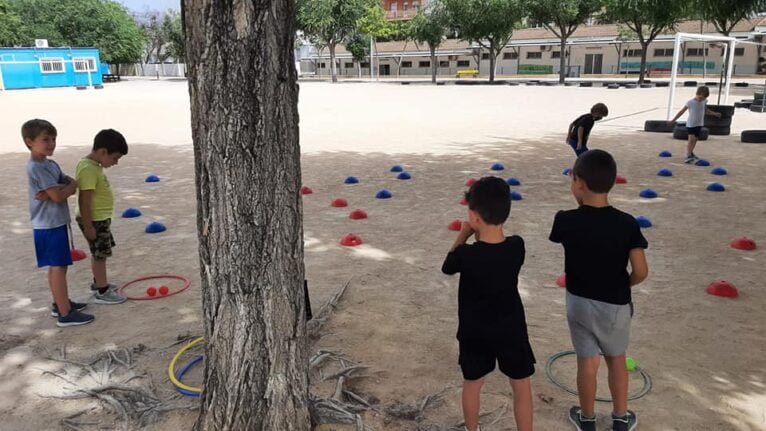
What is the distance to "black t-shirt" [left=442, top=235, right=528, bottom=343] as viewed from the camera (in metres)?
2.58

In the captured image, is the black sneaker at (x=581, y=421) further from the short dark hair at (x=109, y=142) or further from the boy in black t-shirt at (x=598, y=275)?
the short dark hair at (x=109, y=142)

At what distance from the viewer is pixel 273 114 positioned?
2.45m

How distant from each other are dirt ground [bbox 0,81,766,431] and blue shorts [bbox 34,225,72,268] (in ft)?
1.69

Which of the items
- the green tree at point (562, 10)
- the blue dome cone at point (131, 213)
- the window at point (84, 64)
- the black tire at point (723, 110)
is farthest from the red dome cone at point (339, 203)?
the window at point (84, 64)

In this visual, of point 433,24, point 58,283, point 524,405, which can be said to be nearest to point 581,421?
point 524,405

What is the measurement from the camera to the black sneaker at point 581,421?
2930 mm

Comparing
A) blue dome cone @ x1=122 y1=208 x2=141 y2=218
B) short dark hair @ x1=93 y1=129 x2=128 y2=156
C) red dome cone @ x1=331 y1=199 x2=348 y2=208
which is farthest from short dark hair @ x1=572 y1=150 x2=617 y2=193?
blue dome cone @ x1=122 y1=208 x2=141 y2=218

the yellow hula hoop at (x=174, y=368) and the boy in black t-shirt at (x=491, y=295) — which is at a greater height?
the boy in black t-shirt at (x=491, y=295)

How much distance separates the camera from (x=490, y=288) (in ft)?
8.50

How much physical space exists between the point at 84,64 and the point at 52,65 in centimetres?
236

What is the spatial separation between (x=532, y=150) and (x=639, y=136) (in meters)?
3.80

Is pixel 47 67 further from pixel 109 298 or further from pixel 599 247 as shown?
pixel 599 247

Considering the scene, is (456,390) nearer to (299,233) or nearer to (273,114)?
(299,233)

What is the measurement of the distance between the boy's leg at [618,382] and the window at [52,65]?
164ft
